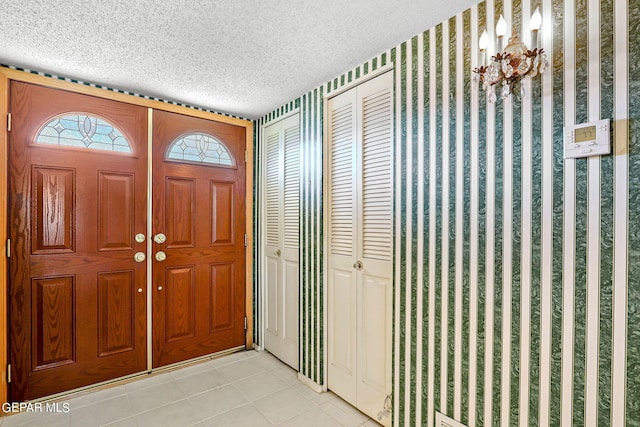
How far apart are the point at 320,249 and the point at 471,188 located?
1.22m

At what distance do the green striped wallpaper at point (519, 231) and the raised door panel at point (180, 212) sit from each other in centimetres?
189

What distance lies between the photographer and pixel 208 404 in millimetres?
2232

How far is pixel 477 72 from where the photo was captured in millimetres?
1399

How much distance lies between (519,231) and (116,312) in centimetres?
281

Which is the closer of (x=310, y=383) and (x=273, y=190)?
(x=310, y=383)

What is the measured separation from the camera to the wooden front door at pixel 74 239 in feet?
7.07

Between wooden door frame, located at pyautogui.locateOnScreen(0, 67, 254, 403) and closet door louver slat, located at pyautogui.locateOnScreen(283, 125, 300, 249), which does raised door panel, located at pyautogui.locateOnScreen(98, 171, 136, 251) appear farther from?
closet door louver slat, located at pyautogui.locateOnScreen(283, 125, 300, 249)

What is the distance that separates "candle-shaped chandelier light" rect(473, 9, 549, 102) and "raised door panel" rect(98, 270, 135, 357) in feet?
9.13

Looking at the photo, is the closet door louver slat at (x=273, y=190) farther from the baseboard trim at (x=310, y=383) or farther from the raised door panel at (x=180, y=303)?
the baseboard trim at (x=310, y=383)

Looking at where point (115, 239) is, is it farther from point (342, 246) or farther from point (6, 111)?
point (342, 246)

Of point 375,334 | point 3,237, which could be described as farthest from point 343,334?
point 3,237

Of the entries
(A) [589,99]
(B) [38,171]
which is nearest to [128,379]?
(B) [38,171]

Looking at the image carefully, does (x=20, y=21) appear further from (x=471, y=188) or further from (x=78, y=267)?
(x=471, y=188)

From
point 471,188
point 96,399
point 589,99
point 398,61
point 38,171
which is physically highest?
point 398,61
